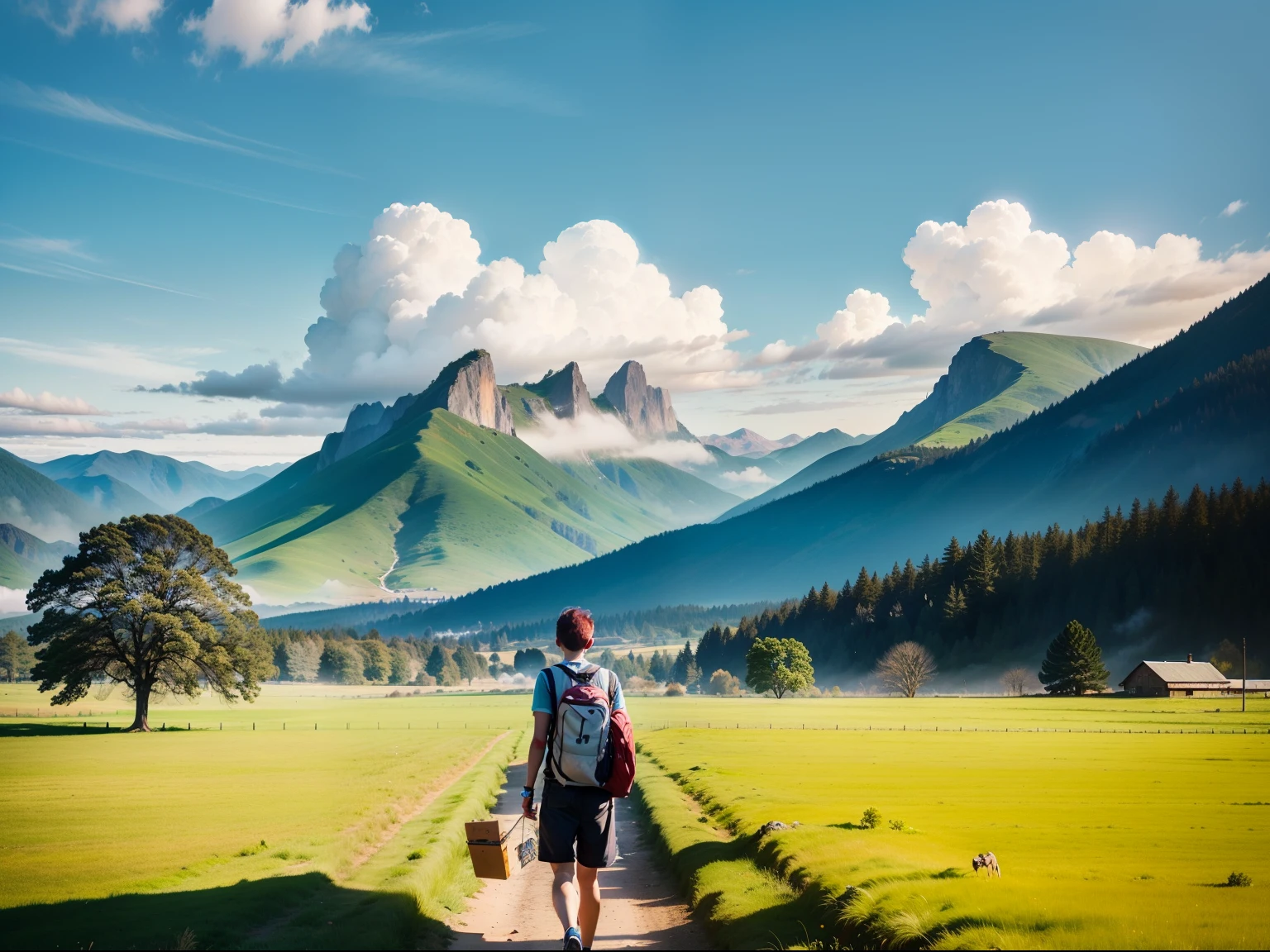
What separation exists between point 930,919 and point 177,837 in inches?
947

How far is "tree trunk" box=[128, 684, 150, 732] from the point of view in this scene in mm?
77188

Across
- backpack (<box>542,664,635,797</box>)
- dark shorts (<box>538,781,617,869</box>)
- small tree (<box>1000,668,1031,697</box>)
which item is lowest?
small tree (<box>1000,668,1031,697</box>)

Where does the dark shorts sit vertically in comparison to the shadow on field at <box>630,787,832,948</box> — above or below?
above

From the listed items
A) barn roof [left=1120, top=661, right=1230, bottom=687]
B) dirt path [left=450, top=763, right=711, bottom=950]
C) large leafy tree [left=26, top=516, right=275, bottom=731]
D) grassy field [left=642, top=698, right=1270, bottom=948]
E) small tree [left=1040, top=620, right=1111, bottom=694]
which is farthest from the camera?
small tree [left=1040, top=620, right=1111, bottom=694]

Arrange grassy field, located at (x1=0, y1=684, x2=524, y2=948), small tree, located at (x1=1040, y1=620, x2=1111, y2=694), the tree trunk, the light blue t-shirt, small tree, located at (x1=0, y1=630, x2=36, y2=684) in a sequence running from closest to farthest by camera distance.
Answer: the light blue t-shirt → grassy field, located at (x1=0, y1=684, x2=524, y2=948) → the tree trunk → small tree, located at (x1=1040, y1=620, x2=1111, y2=694) → small tree, located at (x1=0, y1=630, x2=36, y2=684)

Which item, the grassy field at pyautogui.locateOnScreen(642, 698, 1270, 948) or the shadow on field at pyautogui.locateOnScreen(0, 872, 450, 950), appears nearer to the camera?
the grassy field at pyautogui.locateOnScreen(642, 698, 1270, 948)

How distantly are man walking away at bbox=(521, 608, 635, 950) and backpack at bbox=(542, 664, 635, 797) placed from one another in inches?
0.5

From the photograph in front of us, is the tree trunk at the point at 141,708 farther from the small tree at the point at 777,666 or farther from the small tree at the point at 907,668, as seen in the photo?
the small tree at the point at 907,668

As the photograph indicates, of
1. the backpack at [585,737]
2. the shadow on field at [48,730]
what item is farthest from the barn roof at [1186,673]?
the backpack at [585,737]

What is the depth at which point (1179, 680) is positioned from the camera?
136 metres

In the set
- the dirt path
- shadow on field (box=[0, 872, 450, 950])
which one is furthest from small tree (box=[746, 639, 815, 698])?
shadow on field (box=[0, 872, 450, 950])

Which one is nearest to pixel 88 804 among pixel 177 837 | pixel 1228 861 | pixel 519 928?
pixel 177 837

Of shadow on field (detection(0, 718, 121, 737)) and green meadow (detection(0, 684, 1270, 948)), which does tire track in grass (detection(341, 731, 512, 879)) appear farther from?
shadow on field (detection(0, 718, 121, 737))

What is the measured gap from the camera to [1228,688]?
137 m
